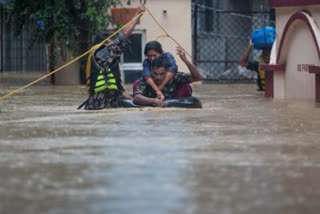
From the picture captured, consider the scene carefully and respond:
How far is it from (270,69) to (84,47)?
7.75m

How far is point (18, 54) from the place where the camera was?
38469 millimetres

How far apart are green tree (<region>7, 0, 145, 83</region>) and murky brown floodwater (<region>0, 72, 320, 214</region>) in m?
9.50

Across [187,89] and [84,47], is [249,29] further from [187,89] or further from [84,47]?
[187,89]

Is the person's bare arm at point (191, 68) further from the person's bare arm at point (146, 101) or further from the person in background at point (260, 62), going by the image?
the person in background at point (260, 62)

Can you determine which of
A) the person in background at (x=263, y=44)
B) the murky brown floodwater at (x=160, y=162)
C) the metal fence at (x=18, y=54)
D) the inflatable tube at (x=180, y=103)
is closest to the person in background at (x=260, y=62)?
the person in background at (x=263, y=44)

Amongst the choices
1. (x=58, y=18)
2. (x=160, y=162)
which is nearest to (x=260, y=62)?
(x=58, y=18)

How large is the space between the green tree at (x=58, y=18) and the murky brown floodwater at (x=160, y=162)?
9.50m

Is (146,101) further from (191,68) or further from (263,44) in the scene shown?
(263,44)

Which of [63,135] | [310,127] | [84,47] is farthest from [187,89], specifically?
[84,47]

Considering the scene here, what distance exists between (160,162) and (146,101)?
7.24 metres

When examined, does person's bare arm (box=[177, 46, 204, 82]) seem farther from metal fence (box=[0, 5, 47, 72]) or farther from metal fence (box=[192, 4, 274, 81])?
metal fence (box=[0, 5, 47, 72])

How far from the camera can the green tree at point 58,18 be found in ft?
84.0

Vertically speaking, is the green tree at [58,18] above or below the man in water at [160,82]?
above

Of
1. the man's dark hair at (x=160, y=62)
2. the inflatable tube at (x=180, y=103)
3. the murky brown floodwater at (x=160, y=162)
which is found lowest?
the murky brown floodwater at (x=160, y=162)
